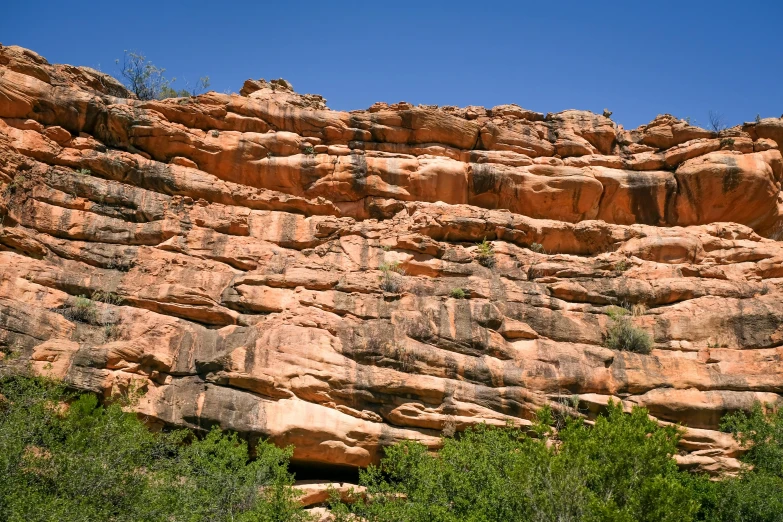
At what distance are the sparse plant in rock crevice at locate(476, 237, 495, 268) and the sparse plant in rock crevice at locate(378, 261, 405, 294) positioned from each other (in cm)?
356

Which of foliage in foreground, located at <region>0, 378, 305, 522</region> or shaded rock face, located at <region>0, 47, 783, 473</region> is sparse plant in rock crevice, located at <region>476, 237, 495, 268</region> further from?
foliage in foreground, located at <region>0, 378, 305, 522</region>

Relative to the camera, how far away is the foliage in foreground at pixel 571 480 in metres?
15.9

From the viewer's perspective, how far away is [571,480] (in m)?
16.2

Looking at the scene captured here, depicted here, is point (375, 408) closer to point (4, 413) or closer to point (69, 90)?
point (4, 413)

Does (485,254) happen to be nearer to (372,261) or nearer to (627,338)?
(372,261)

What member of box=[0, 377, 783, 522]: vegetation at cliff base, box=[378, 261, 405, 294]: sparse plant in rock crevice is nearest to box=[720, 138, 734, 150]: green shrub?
box=[0, 377, 783, 522]: vegetation at cliff base

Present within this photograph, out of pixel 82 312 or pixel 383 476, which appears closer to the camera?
pixel 383 476

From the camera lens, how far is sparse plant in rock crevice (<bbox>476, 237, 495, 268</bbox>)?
1055 inches

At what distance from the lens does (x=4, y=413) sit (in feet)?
55.4

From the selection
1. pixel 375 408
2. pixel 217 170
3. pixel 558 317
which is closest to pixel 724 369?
pixel 558 317

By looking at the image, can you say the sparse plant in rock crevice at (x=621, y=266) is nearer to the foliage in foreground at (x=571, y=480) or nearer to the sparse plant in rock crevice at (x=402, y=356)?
the foliage in foreground at (x=571, y=480)

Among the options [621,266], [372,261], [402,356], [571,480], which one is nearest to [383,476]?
[402,356]

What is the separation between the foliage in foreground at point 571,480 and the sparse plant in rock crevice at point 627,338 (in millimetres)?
3342

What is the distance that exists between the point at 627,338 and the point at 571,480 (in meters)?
9.16
